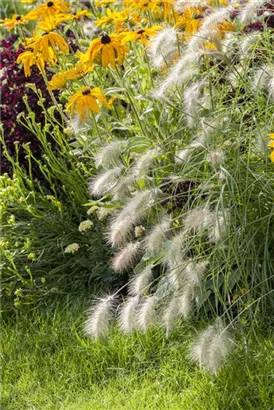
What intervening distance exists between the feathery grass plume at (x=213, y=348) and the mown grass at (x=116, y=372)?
0.16m

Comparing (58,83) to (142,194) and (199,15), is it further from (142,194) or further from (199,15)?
(142,194)

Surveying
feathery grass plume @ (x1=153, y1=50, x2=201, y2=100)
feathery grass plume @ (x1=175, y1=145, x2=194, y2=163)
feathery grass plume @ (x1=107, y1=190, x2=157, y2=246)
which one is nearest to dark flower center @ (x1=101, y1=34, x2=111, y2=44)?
feathery grass plume @ (x1=153, y1=50, x2=201, y2=100)

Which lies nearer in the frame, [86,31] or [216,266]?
[216,266]

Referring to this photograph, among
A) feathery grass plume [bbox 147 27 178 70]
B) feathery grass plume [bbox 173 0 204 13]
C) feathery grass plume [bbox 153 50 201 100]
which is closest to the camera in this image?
feathery grass plume [bbox 153 50 201 100]

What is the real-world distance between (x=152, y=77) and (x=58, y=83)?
1.50 feet

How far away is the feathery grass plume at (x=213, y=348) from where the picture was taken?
305 centimetres

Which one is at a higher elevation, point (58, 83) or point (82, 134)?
point (58, 83)

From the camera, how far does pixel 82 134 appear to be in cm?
446

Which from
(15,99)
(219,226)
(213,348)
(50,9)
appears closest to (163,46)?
(219,226)

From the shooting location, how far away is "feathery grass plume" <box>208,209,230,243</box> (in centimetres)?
324

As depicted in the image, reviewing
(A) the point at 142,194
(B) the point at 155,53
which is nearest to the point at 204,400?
(A) the point at 142,194

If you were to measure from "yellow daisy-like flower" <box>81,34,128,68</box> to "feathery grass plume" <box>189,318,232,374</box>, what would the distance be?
125 cm

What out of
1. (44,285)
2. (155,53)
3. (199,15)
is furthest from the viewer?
(44,285)

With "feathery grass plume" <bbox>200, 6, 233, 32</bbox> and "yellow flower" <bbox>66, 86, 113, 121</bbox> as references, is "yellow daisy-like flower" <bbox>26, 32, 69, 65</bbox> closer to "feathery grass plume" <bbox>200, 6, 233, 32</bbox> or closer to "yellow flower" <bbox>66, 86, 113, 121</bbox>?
"yellow flower" <bbox>66, 86, 113, 121</bbox>
